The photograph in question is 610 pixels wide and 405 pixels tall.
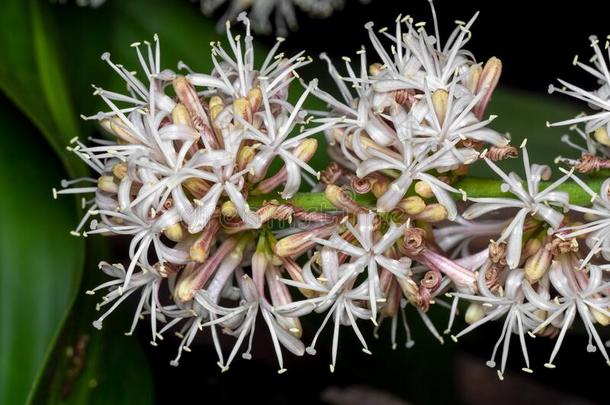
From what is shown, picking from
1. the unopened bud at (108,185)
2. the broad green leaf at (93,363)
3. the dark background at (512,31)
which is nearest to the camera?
the unopened bud at (108,185)

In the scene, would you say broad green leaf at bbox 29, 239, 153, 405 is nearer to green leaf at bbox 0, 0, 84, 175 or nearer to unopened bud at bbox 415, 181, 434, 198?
green leaf at bbox 0, 0, 84, 175

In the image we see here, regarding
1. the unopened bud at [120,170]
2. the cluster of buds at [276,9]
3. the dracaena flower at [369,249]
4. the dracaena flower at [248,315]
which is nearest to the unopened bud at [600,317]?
the dracaena flower at [369,249]

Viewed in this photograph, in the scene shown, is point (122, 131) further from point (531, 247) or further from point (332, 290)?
point (531, 247)

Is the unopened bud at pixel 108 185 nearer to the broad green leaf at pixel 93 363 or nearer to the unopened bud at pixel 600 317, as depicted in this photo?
the broad green leaf at pixel 93 363

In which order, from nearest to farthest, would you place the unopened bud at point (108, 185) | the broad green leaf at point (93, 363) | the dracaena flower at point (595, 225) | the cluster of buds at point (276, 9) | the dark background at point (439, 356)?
1. the dracaena flower at point (595, 225)
2. the unopened bud at point (108, 185)
3. the broad green leaf at point (93, 363)
4. the dark background at point (439, 356)
5. the cluster of buds at point (276, 9)

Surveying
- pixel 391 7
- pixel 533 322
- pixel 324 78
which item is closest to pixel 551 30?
pixel 391 7

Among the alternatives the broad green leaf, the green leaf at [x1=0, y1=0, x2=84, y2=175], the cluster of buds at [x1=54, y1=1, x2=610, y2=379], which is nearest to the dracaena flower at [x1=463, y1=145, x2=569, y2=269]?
the cluster of buds at [x1=54, y1=1, x2=610, y2=379]

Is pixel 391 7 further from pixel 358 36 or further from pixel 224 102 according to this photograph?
pixel 224 102
